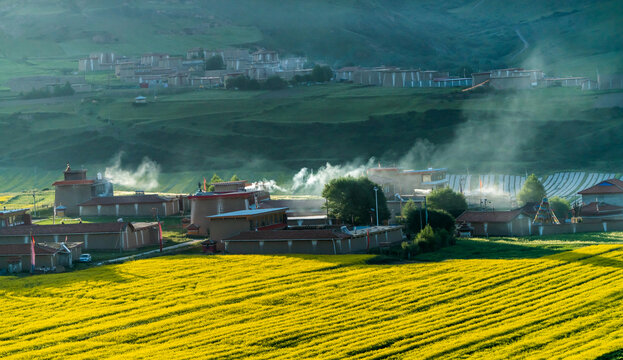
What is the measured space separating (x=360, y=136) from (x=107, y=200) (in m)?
44.0

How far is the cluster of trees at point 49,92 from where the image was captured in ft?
478

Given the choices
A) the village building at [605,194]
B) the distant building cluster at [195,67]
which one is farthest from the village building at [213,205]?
the distant building cluster at [195,67]

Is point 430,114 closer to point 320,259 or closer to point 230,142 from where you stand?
point 230,142

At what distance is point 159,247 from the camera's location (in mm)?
65750

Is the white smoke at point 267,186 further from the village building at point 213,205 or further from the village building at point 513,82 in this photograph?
the village building at point 513,82

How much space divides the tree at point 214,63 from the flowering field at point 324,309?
115 meters

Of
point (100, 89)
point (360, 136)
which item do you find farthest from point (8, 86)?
point (360, 136)

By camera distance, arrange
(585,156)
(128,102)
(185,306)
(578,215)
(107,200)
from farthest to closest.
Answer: (128,102) → (585,156) → (107,200) → (578,215) → (185,306)

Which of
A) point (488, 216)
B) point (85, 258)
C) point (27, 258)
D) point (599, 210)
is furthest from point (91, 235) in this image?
point (599, 210)

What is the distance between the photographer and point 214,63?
168750 mm

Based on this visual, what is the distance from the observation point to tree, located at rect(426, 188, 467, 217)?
243 feet

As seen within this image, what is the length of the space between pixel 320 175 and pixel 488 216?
31.0m

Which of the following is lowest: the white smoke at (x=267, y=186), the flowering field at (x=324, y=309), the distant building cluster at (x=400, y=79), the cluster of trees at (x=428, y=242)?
the flowering field at (x=324, y=309)

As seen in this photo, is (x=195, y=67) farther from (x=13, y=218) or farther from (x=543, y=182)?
(x=13, y=218)
